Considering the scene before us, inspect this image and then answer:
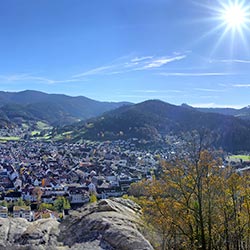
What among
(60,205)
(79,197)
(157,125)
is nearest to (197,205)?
(60,205)

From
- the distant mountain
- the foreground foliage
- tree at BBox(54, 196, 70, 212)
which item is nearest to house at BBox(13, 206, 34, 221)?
tree at BBox(54, 196, 70, 212)

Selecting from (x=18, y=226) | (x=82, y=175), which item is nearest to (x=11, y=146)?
(x=82, y=175)

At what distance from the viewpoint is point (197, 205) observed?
12648 millimetres

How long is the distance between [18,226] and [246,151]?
366 ft

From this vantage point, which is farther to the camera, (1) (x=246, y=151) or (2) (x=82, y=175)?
(1) (x=246, y=151)

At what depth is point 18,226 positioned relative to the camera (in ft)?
40.2

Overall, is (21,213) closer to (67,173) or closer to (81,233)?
(81,233)

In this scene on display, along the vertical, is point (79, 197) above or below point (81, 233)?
below

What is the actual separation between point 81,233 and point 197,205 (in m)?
4.60

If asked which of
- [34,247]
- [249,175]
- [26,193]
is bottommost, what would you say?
[26,193]

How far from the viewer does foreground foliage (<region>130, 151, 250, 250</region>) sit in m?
12.2

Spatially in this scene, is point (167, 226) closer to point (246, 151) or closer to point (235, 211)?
point (235, 211)

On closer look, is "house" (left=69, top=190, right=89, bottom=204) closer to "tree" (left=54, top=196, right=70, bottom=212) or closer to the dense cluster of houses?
the dense cluster of houses

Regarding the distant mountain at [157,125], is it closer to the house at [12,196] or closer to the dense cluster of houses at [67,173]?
the dense cluster of houses at [67,173]
